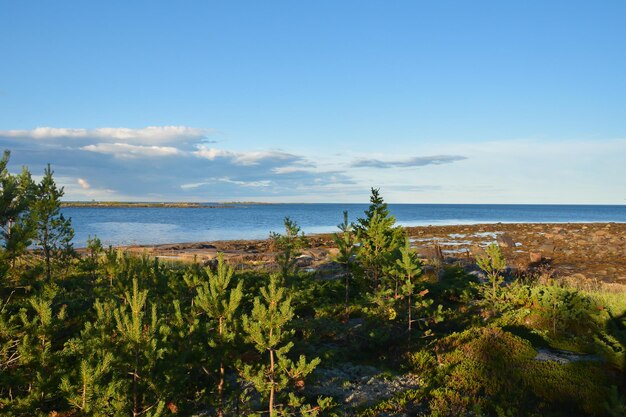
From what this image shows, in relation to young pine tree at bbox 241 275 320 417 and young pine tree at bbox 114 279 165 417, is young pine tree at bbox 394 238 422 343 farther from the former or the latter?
young pine tree at bbox 114 279 165 417

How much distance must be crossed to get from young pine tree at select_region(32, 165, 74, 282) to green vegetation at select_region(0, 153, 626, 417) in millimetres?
53

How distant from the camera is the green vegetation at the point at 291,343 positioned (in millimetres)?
6246

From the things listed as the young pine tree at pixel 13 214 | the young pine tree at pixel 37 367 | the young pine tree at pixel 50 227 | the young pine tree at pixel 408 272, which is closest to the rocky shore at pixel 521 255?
the young pine tree at pixel 50 227

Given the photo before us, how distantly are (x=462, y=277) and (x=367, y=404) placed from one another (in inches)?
385

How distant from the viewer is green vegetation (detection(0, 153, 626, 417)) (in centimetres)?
625

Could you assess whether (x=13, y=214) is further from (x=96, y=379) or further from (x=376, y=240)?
(x=376, y=240)

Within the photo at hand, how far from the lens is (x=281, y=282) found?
1164 cm

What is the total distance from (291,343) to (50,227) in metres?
11.9

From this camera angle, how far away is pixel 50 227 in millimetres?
14102

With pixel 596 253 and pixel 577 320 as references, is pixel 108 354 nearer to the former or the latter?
pixel 577 320

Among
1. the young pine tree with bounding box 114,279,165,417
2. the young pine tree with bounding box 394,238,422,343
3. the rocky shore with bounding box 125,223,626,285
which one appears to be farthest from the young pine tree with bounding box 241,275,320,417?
the rocky shore with bounding box 125,223,626,285

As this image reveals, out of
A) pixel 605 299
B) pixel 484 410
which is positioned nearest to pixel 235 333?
pixel 484 410

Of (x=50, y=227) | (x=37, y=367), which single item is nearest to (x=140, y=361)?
(x=37, y=367)

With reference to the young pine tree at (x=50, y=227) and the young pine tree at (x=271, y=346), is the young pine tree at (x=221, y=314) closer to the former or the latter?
the young pine tree at (x=271, y=346)
